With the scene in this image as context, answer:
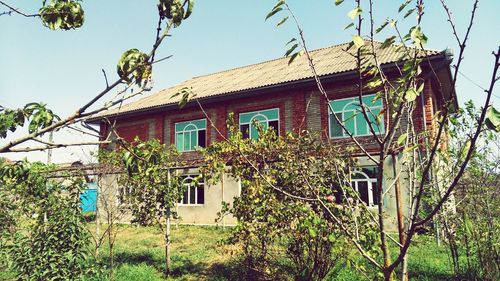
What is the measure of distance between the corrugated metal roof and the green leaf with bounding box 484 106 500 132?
12016 mm

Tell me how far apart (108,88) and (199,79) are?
22.4 metres

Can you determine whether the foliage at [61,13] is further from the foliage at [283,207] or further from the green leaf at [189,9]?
the foliage at [283,207]

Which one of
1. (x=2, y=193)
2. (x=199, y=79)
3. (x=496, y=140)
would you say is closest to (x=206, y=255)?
(x=2, y=193)

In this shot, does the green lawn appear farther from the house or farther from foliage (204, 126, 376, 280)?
the house

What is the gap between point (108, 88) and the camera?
1.68m

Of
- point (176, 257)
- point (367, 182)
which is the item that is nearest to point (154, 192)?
point (176, 257)

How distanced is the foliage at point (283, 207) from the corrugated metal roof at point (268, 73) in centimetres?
789

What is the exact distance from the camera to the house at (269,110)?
42.6 feet

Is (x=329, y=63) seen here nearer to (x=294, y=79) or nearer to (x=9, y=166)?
(x=294, y=79)

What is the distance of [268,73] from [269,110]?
305 centimetres

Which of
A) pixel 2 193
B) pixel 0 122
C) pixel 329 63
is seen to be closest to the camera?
pixel 0 122

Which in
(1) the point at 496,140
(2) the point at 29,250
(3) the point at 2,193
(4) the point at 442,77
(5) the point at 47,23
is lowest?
(2) the point at 29,250

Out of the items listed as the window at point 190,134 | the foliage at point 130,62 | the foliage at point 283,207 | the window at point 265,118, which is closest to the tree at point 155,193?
the foliage at point 283,207

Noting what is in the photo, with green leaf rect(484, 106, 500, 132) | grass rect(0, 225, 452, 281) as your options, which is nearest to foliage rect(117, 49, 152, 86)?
green leaf rect(484, 106, 500, 132)
